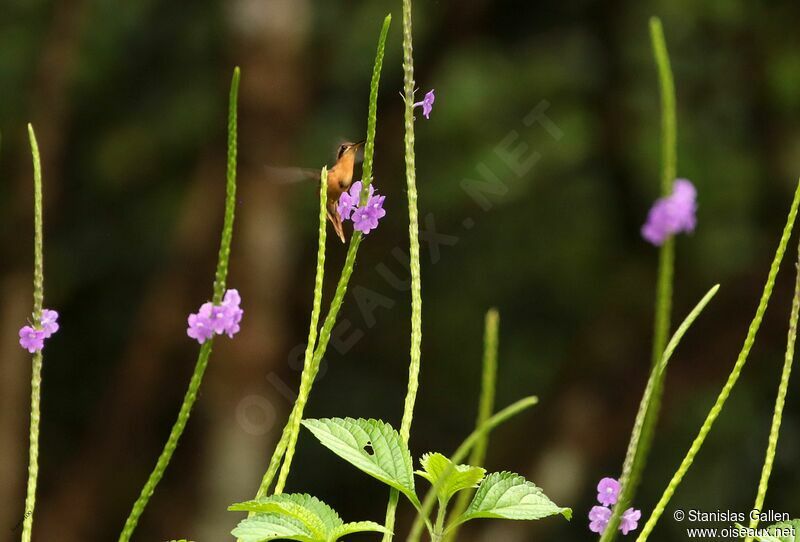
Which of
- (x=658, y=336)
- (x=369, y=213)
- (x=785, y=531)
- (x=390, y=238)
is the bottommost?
(x=785, y=531)

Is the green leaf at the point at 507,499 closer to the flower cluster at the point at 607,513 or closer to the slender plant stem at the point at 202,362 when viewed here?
the flower cluster at the point at 607,513

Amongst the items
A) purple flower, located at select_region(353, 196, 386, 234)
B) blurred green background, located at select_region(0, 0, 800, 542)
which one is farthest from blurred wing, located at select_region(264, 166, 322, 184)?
blurred green background, located at select_region(0, 0, 800, 542)

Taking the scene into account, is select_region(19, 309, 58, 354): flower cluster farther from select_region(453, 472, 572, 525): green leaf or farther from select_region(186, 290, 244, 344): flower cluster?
select_region(453, 472, 572, 525): green leaf

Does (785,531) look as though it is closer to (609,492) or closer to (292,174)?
(609,492)

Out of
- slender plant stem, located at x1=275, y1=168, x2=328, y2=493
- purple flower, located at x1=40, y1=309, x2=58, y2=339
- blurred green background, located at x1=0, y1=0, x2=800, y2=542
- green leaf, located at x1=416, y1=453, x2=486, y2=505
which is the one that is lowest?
green leaf, located at x1=416, y1=453, x2=486, y2=505

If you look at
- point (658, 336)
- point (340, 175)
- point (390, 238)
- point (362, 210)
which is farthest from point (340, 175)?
point (390, 238)

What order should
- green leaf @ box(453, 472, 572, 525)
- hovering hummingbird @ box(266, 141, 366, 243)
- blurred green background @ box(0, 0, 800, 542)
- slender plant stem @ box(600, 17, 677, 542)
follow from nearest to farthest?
slender plant stem @ box(600, 17, 677, 542), green leaf @ box(453, 472, 572, 525), hovering hummingbird @ box(266, 141, 366, 243), blurred green background @ box(0, 0, 800, 542)

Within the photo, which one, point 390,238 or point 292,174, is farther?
point 390,238
